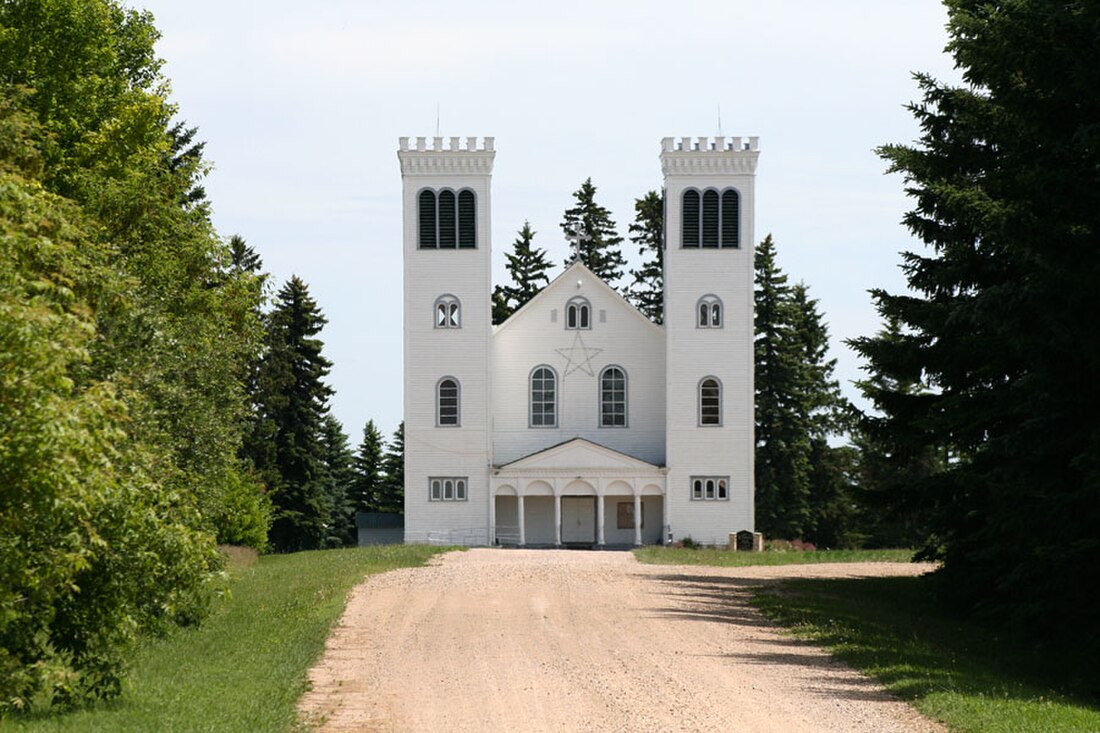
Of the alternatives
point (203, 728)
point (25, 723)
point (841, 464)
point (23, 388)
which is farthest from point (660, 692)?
point (841, 464)

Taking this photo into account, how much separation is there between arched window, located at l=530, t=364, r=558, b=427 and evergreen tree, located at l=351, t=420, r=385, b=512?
63.7 feet

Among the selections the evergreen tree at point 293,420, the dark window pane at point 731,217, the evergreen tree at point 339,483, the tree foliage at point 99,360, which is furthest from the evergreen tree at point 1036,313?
the evergreen tree at point 339,483

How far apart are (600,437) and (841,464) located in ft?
43.6

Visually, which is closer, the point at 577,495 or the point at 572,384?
the point at 577,495

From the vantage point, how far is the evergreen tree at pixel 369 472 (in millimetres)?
74250

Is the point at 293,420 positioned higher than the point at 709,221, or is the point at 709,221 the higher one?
the point at 709,221

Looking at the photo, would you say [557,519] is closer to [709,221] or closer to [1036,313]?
[709,221]

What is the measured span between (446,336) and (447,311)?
0.89 m

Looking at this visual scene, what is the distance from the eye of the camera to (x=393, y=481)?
73438 millimetres

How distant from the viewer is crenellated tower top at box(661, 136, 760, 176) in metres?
55.2

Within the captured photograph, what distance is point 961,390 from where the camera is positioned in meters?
25.0

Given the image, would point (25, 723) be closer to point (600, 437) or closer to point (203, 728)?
point (203, 728)

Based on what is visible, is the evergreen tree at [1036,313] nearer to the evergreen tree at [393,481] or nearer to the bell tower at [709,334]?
the bell tower at [709,334]

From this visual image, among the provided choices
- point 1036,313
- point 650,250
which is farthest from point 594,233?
point 1036,313
